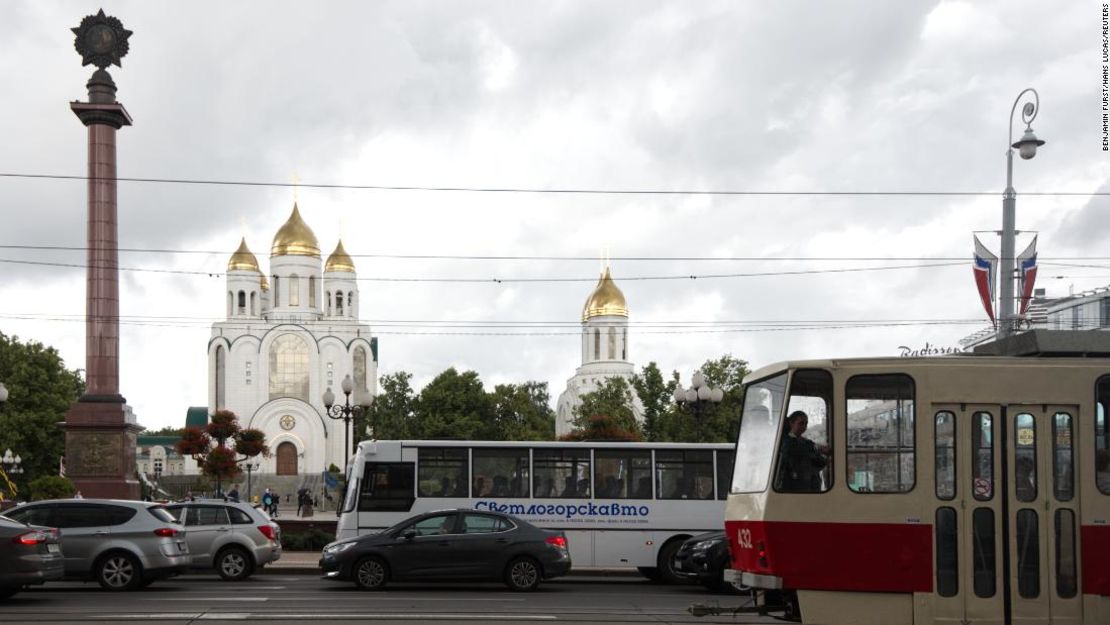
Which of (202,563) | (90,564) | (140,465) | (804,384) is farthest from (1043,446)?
(140,465)

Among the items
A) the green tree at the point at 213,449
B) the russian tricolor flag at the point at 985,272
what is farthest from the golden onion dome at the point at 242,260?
the russian tricolor flag at the point at 985,272

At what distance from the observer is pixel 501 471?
2431cm

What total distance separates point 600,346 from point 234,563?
84081 mm

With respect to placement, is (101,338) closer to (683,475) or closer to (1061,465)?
(683,475)

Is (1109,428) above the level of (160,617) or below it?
above

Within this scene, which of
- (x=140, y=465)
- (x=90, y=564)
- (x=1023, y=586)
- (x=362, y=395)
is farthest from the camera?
(x=140, y=465)

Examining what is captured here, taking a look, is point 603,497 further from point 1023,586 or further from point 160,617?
point 1023,586

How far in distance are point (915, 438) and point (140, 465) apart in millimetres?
137316

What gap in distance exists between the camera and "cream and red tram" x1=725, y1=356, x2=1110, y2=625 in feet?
39.8

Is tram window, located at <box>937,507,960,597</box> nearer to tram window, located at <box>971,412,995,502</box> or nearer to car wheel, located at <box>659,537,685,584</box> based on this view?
tram window, located at <box>971,412,995,502</box>

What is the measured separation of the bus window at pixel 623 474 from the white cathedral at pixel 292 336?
8104cm

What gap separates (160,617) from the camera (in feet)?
51.4

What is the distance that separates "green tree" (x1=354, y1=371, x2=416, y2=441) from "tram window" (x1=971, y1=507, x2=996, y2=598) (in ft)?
250

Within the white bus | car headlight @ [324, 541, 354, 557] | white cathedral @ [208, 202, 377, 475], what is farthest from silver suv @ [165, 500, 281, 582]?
white cathedral @ [208, 202, 377, 475]
